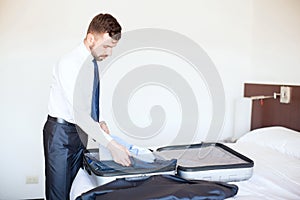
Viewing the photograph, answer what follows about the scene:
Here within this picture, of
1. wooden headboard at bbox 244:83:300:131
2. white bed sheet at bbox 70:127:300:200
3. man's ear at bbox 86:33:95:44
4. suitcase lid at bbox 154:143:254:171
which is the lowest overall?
white bed sheet at bbox 70:127:300:200

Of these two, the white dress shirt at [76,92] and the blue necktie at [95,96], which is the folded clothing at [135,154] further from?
the blue necktie at [95,96]

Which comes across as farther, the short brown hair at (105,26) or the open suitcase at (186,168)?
the short brown hair at (105,26)

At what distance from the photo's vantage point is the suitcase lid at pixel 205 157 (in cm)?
163

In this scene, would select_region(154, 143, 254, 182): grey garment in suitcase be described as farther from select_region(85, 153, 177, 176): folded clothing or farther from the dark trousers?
the dark trousers

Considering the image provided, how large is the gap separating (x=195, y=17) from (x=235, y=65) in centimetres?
61

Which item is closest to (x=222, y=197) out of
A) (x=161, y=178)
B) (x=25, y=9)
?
(x=161, y=178)

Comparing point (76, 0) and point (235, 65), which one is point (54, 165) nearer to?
point (76, 0)

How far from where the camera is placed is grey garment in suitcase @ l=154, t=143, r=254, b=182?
5.20ft

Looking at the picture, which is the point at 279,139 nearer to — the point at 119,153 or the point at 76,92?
the point at 119,153

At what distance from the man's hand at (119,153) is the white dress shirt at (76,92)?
0.04 meters

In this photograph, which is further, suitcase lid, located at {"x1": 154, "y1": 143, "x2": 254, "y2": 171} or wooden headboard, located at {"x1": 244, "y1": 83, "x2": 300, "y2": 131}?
wooden headboard, located at {"x1": 244, "y1": 83, "x2": 300, "y2": 131}

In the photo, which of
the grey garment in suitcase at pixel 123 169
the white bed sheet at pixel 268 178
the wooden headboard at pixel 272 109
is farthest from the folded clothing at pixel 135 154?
the wooden headboard at pixel 272 109

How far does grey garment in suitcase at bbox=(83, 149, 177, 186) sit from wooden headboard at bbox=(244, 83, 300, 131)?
4.55ft

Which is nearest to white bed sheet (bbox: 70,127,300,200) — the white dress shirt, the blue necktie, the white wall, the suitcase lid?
the suitcase lid
